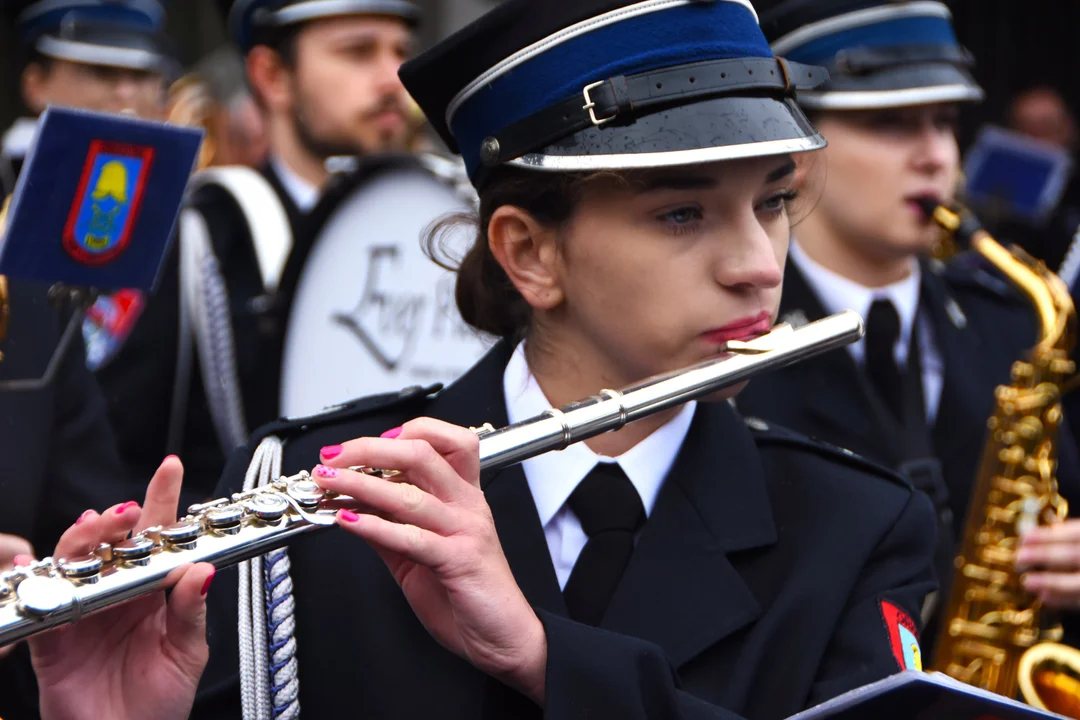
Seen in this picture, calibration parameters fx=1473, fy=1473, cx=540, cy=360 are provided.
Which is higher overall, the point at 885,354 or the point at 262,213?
the point at 262,213

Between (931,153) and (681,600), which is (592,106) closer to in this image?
(681,600)

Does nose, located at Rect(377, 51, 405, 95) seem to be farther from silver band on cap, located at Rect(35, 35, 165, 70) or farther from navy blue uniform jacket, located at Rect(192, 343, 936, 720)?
navy blue uniform jacket, located at Rect(192, 343, 936, 720)

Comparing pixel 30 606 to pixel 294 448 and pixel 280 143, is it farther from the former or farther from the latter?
pixel 280 143

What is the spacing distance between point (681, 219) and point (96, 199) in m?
1.00

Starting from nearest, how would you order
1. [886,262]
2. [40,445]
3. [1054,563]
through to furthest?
[40,445], [1054,563], [886,262]

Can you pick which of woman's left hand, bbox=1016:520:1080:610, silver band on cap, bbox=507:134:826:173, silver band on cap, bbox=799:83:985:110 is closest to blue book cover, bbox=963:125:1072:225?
silver band on cap, bbox=799:83:985:110

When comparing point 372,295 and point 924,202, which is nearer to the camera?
point 372,295

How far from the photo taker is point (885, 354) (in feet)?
12.0

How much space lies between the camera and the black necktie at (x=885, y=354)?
3.61m

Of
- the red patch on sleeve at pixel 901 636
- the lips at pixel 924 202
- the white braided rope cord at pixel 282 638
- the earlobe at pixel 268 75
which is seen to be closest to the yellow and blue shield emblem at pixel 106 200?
the white braided rope cord at pixel 282 638

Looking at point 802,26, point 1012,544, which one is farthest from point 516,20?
point 1012,544

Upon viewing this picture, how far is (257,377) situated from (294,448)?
57.6 inches

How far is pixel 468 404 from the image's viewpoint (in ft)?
7.70

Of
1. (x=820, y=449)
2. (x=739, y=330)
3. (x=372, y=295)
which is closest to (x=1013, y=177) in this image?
(x=372, y=295)
